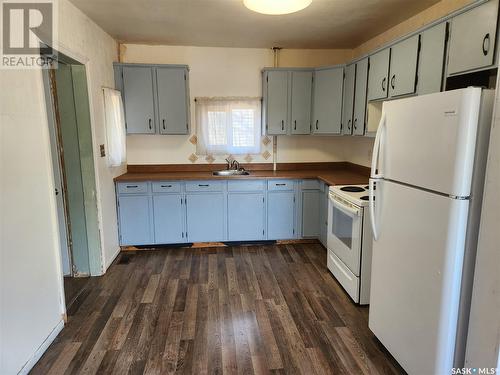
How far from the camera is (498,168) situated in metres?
1.39

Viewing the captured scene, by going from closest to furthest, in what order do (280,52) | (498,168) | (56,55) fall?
(498,168) < (56,55) < (280,52)

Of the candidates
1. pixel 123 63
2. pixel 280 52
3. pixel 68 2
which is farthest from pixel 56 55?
pixel 280 52

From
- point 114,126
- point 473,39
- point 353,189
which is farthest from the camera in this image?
point 114,126

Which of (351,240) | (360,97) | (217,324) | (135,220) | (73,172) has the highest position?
(360,97)

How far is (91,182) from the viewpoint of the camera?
314cm

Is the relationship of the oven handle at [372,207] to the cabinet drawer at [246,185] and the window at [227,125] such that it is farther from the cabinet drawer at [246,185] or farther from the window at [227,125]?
the window at [227,125]

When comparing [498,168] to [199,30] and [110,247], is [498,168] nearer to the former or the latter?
[199,30]

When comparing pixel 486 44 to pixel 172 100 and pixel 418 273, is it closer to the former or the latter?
pixel 418 273

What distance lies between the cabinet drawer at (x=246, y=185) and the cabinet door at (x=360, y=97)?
4.17 feet

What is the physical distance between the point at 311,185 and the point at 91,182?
2.48 meters

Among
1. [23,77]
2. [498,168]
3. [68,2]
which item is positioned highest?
[68,2]

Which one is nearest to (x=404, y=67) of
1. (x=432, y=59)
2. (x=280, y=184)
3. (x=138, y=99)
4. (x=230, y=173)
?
(x=432, y=59)

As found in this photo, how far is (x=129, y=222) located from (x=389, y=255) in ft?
9.69

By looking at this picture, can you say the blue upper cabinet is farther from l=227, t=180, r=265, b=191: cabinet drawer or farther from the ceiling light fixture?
the ceiling light fixture
